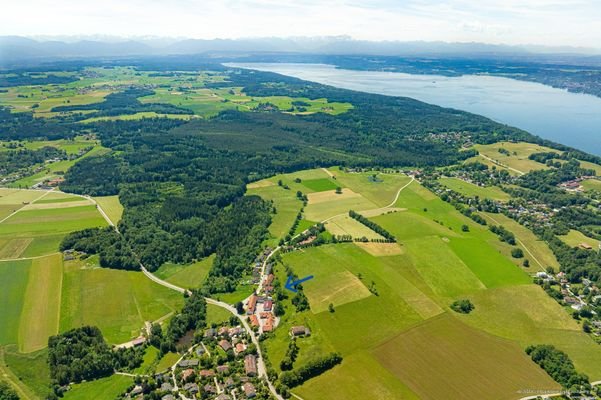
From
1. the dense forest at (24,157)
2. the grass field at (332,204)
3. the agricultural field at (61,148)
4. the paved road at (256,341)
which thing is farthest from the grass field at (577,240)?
the dense forest at (24,157)

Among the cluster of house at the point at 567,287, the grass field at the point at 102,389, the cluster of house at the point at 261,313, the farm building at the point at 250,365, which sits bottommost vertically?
the grass field at the point at 102,389

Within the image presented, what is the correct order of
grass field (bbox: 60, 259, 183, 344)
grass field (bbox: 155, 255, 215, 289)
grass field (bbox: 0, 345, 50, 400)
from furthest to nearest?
grass field (bbox: 155, 255, 215, 289) → grass field (bbox: 60, 259, 183, 344) → grass field (bbox: 0, 345, 50, 400)

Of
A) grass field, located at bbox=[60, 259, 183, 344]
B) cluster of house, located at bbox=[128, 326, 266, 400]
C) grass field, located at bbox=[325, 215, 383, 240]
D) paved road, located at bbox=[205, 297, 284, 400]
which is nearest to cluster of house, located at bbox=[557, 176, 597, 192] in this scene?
grass field, located at bbox=[325, 215, 383, 240]

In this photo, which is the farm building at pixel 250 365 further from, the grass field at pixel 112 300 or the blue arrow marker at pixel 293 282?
the grass field at pixel 112 300

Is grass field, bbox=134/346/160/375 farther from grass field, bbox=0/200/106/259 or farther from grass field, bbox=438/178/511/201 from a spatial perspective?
grass field, bbox=438/178/511/201

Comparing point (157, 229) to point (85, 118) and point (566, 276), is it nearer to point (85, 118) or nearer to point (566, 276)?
point (566, 276)

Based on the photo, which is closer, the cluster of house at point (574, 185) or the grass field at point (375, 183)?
the grass field at point (375, 183)
